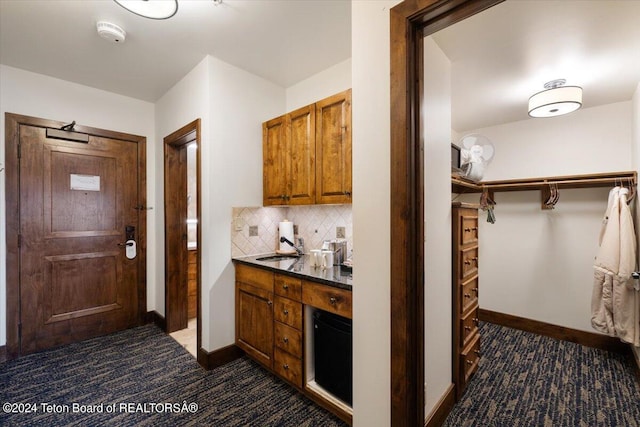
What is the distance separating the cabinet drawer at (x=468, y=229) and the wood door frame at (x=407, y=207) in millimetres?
996

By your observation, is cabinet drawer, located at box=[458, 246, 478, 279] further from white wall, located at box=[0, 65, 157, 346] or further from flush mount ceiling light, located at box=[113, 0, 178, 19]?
white wall, located at box=[0, 65, 157, 346]

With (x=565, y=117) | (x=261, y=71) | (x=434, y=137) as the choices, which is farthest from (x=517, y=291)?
(x=261, y=71)

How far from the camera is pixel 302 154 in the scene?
2340 mm

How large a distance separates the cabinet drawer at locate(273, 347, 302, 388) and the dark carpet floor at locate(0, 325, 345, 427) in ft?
0.38

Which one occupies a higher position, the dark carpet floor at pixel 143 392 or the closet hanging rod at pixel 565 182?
the closet hanging rod at pixel 565 182

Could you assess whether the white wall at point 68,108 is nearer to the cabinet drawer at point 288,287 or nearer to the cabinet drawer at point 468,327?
the cabinet drawer at point 288,287

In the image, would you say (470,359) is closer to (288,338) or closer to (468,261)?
(468,261)

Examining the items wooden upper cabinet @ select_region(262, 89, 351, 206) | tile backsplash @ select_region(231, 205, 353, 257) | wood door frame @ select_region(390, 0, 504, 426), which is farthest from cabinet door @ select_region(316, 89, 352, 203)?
Answer: wood door frame @ select_region(390, 0, 504, 426)

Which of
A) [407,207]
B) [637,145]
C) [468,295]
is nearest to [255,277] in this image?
[407,207]

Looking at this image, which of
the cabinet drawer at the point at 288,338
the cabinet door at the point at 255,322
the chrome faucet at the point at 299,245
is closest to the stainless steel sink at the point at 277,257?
the chrome faucet at the point at 299,245

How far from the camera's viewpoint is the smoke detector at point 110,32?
187 cm

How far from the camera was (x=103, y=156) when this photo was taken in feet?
9.71

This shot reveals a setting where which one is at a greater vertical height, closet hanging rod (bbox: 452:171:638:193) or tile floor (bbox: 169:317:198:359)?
closet hanging rod (bbox: 452:171:638:193)

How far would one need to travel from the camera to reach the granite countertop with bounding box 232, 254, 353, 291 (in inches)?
65.1
